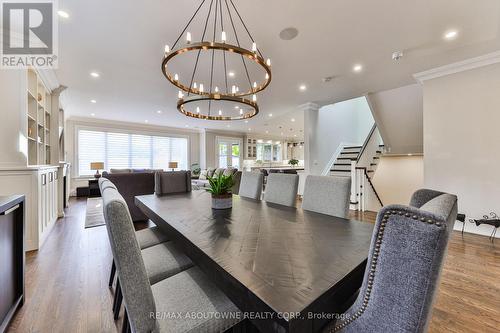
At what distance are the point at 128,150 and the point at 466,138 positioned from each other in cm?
918

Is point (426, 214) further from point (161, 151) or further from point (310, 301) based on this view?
point (161, 151)

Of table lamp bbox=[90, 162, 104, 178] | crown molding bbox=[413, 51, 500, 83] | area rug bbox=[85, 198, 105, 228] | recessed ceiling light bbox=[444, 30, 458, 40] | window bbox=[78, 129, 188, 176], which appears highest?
recessed ceiling light bbox=[444, 30, 458, 40]

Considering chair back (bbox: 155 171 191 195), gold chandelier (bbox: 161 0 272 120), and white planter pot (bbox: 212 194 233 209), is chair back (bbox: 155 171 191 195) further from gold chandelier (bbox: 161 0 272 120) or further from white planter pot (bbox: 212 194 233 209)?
white planter pot (bbox: 212 194 233 209)

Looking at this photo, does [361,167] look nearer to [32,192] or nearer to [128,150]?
[32,192]

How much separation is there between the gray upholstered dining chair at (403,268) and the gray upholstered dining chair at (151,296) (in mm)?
582

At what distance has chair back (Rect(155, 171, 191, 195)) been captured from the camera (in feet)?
9.46

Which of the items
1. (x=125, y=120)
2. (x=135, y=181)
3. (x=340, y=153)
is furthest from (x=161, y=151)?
(x=340, y=153)

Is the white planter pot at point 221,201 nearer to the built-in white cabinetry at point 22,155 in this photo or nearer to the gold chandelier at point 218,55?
the gold chandelier at point 218,55

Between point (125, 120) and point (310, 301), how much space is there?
8.27 metres

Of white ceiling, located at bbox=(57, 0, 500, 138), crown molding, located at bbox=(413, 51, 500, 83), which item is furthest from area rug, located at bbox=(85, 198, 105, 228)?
crown molding, located at bbox=(413, 51, 500, 83)

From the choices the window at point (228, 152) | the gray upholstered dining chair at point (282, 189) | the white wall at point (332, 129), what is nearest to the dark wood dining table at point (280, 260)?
the gray upholstered dining chair at point (282, 189)

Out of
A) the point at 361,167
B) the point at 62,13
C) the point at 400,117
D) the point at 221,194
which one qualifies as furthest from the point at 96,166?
the point at 400,117

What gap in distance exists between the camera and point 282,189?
89.8 inches

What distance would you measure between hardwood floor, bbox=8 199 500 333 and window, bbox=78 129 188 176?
502 centimetres
